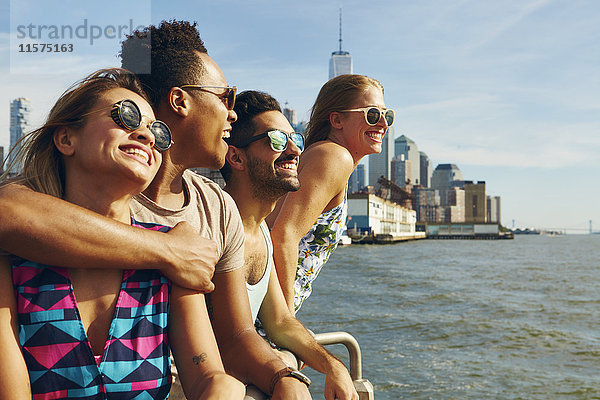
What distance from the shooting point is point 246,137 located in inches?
113

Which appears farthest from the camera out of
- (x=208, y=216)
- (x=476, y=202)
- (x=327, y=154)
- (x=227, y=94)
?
(x=476, y=202)

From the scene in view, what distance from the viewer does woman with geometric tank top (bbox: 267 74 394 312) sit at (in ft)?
11.2

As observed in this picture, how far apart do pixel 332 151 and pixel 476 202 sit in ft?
612

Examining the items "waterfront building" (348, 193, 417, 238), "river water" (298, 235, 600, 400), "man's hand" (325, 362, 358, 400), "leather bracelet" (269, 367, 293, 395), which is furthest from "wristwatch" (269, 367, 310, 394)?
"waterfront building" (348, 193, 417, 238)

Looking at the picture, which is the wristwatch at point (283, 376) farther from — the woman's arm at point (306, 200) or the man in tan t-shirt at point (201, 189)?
the woman's arm at point (306, 200)

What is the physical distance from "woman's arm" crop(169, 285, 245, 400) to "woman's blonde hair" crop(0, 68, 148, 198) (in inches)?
19.8

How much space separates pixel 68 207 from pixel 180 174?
2.33 ft

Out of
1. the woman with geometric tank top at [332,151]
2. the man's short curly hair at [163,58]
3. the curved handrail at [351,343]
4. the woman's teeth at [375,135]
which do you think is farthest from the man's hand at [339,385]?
the woman's teeth at [375,135]

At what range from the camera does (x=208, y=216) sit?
2.29 meters

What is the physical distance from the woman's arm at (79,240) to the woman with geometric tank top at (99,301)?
0.19 ft

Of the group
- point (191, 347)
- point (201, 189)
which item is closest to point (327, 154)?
point (201, 189)

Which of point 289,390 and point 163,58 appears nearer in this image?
point 289,390

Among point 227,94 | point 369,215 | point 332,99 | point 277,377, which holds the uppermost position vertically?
point 332,99

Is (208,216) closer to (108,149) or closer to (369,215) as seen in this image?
(108,149)
